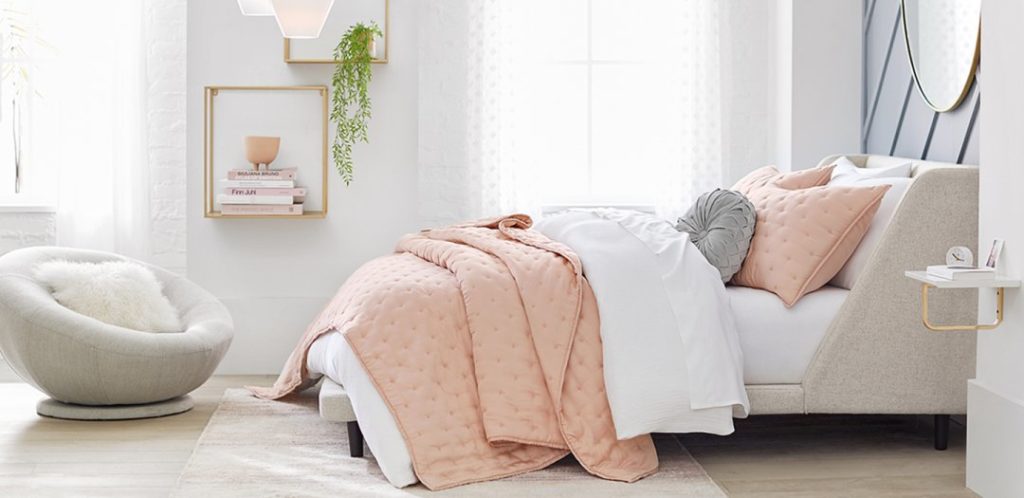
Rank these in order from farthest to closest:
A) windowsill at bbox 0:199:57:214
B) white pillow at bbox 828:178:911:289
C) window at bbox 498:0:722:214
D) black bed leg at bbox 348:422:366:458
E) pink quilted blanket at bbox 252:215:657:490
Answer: windowsill at bbox 0:199:57:214 → window at bbox 498:0:722:214 → white pillow at bbox 828:178:911:289 → black bed leg at bbox 348:422:366:458 → pink quilted blanket at bbox 252:215:657:490

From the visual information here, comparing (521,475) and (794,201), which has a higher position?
(794,201)

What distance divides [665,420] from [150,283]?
1.97 m

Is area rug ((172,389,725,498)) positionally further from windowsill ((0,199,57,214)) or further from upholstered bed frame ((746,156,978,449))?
windowsill ((0,199,57,214))

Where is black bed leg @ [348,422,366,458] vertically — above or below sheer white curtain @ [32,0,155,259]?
below

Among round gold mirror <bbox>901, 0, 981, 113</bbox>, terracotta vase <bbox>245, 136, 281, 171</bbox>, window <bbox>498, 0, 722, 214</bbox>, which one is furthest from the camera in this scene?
window <bbox>498, 0, 722, 214</bbox>

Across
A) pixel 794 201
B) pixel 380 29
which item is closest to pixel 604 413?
pixel 794 201

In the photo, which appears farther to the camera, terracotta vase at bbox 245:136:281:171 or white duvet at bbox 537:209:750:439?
terracotta vase at bbox 245:136:281:171

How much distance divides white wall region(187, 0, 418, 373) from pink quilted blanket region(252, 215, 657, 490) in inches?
70.1

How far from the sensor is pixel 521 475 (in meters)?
3.42

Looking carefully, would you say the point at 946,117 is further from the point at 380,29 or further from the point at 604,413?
the point at 380,29

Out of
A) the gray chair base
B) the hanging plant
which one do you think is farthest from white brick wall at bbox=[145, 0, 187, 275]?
the gray chair base

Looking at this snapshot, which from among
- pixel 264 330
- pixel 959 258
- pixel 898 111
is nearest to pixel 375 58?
pixel 264 330

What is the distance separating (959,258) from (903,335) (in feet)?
2.00

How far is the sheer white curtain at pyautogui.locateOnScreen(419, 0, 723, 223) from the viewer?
5.36m
